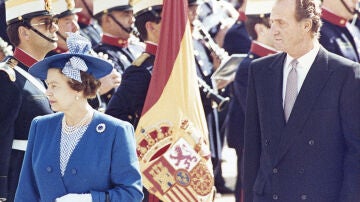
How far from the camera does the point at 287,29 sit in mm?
6613

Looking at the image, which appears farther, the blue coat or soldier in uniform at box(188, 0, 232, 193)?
soldier in uniform at box(188, 0, 232, 193)

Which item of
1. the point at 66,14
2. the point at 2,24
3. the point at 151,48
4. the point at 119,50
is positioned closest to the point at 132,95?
the point at 151,48

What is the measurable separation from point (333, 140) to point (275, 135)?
0.33 meters

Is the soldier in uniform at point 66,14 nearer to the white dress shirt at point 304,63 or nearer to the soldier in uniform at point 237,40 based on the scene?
the white dress shirt at point 304,63

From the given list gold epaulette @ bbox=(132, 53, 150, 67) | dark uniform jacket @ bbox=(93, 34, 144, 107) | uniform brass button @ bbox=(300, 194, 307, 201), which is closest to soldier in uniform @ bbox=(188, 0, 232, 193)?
gold epaulette @ bbox=(132, 53, 150, 67)

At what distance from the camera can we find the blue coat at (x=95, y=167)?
19.4 ft

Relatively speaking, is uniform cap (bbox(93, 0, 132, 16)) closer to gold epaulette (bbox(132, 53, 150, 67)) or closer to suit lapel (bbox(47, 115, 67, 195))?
gold epaulette (bbox(132, 53, 150, 67))

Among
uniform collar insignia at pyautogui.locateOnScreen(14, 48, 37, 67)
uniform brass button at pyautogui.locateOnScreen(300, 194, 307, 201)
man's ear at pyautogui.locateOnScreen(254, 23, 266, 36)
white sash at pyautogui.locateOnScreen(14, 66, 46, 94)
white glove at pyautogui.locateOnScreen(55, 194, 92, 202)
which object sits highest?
white glove at pyautogui.locateOnScreen(55, 194, 92, 202)

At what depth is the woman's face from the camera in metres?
5.95

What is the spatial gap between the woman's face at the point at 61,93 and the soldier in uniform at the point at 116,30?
10.7 feet

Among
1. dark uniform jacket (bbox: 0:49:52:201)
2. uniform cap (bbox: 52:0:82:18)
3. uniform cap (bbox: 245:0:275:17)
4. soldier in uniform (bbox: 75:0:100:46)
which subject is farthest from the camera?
soldier in uniform (bbox: 75:0:100:46)

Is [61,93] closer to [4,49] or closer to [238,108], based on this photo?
[4,49]

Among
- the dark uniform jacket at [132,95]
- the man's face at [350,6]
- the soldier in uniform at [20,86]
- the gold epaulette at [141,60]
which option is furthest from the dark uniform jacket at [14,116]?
the man's face at [350,6]

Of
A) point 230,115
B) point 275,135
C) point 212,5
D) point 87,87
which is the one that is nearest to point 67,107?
point 87,87
